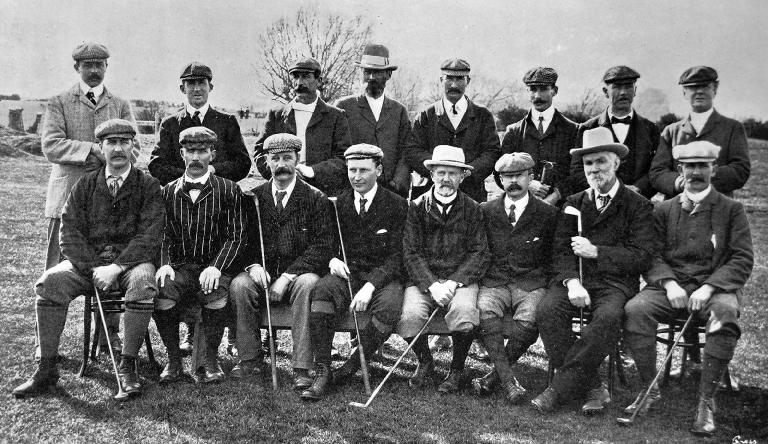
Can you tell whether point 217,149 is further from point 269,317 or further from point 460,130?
point 460,130

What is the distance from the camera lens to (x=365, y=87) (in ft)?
21.0

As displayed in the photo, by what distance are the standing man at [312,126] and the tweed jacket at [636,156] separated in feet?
6.81

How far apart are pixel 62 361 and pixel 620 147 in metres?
4.74

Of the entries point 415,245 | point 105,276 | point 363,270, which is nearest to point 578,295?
point 415,245

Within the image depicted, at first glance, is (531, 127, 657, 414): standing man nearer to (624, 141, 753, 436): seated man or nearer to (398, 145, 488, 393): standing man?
(624, 141, 753, 436): seated man

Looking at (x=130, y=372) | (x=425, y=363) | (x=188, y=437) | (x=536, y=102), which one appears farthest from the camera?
(x=536, y=102)

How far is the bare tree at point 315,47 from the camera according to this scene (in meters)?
29.0

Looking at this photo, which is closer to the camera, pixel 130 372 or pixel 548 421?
pixel 548 421

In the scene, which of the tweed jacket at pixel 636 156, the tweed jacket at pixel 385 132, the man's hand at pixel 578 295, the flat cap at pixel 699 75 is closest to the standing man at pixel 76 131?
the tweed jacket at pixel 385 132

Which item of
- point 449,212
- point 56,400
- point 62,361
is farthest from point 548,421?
point 62,361

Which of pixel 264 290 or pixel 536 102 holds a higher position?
pixel 536 102

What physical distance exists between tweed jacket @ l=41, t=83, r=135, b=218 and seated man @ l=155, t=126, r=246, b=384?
2.84 ft

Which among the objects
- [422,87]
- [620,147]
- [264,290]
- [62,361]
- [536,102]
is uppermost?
[422,87]

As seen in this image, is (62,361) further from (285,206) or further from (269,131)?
(269,131)
